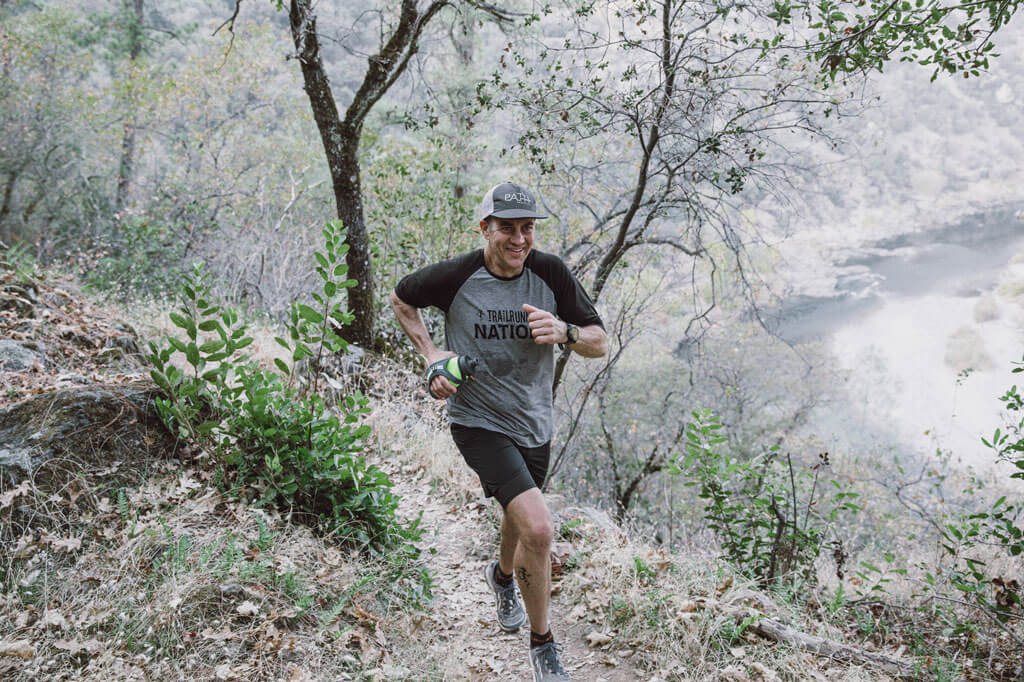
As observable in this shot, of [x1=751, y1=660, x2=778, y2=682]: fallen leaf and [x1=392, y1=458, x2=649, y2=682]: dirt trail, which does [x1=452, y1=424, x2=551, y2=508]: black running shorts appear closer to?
[x1=392, y1=458, x2=649, y2=682]: dirt trail

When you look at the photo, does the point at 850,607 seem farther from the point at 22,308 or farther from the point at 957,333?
the point at 957,333

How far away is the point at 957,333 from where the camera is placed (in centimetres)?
2875

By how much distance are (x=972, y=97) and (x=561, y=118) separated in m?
43.4

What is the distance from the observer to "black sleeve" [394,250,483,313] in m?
3.15

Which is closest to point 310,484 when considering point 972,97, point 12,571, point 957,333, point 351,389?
point 12,571

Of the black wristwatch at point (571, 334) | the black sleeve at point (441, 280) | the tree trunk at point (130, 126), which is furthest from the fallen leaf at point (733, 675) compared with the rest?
the tree trunk at point (130, 126)

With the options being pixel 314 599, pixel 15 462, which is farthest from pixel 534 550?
pixel 15 462

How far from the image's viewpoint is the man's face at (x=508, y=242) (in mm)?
3016

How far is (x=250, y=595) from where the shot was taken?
2.85 m

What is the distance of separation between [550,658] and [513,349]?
145 centimetres

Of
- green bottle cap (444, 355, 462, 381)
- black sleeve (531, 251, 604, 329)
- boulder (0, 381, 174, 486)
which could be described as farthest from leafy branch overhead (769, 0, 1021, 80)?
boulder (0, 381, 174, 486)

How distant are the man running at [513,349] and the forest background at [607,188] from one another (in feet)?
1.86

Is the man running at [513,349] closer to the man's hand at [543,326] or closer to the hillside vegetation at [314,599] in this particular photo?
the man's hand at [543,326]

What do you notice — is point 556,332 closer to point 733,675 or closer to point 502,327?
point 502,327
